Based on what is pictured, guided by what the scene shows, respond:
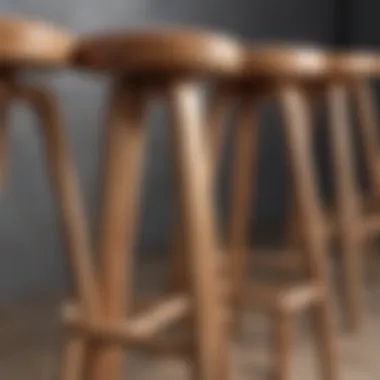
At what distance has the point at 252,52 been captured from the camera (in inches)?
60.2

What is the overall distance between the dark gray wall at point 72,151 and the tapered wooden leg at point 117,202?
1062 millimetres

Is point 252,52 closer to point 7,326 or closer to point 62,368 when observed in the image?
point 62,368

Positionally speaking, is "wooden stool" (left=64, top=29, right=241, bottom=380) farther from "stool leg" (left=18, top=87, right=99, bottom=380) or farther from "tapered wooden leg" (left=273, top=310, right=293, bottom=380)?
"tapered wooden leg" (left=273, top=310, right=293, bottom=380)

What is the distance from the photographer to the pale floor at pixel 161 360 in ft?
6.13

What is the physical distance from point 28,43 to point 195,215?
350mm

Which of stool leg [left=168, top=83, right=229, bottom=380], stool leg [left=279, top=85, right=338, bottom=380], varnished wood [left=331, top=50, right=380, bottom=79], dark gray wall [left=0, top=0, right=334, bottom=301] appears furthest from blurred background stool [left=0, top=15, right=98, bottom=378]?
dark gray wall [left=0, top=0, right=334, bottom=301]

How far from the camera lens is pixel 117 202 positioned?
4.22ft

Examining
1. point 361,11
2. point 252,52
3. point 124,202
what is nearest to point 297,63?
point 252,52

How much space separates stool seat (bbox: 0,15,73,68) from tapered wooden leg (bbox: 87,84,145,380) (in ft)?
0.66

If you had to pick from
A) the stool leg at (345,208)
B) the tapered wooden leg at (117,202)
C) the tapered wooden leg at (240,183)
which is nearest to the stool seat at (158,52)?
the tapered wooden leg at (117,202)

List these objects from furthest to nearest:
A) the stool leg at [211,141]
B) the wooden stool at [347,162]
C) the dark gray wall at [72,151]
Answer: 1. the dark gray wall at [72,151]
2. the wooden stool at [347,162]
3. the stool leg at [211,141]

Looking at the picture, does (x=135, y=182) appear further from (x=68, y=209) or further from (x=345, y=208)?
(x=345, y=208)

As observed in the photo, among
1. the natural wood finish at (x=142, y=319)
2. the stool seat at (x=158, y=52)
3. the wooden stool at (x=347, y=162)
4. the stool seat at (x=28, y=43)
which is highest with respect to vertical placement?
the wooden stool at (x=347, y=162)

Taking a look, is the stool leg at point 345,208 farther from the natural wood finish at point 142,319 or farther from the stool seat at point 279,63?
the natural wood finish at point 142,319
